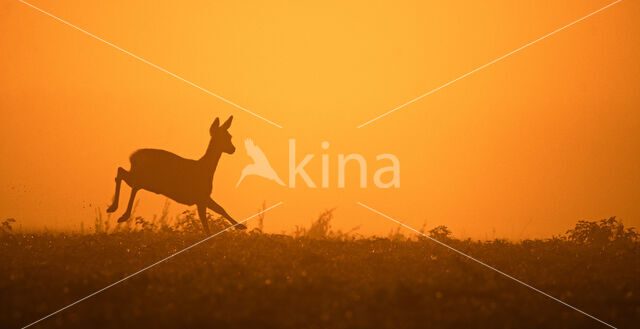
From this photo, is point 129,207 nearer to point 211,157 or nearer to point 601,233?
point 211,157

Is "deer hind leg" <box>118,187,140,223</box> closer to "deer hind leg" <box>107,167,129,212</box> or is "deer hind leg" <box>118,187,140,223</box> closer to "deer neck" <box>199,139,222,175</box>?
"deer hind leg" <box>107,167,129,212</box>

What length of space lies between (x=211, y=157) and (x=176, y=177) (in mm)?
1098

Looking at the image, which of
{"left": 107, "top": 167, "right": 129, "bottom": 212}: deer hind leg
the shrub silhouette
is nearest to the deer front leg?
{"left": 107, "top": 167, "right": 129, "bottom": 212}: deer hind leg

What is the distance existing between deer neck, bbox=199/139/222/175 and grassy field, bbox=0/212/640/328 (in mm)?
2254

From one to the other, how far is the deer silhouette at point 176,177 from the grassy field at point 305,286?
1.34 meters

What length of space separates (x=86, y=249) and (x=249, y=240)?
159 inches

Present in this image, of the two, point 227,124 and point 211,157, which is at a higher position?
point 227,124

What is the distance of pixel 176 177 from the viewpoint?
14570mm

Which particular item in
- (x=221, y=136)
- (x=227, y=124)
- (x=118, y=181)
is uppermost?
(x=227, y=124)

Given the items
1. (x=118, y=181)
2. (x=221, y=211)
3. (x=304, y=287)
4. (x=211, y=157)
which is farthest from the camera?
(x=211, y=157)

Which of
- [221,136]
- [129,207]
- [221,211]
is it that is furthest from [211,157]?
[129,207]

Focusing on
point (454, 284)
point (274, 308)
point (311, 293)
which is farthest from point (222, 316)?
point (454, 284)

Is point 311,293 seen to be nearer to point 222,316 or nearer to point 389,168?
point 222,316

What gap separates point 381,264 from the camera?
37.2ft
